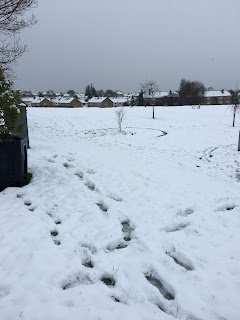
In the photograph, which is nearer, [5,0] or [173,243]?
[173,243]

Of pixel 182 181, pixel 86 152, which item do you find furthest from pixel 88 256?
pixel 86 152

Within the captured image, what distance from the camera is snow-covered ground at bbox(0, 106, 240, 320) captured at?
2.54 m

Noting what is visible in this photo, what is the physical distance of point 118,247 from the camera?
364 centimetres

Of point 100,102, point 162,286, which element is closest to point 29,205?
point 162,286

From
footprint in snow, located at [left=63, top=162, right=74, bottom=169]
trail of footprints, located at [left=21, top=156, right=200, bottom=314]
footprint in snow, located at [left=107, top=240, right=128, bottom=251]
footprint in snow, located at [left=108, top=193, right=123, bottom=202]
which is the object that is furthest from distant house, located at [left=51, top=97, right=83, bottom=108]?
footprint in snow, located at [left=107, top=240, right=128, bottom=251]

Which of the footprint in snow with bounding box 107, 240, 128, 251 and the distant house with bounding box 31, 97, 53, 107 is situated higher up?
the distant house with bounding box 31, 97, 53, 107

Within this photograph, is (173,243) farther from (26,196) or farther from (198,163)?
(198,163)

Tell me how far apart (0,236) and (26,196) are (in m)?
1.37

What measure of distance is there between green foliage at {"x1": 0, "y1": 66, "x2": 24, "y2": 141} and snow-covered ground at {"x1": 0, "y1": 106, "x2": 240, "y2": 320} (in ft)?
4.19

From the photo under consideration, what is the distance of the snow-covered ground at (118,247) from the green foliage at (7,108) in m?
1.28

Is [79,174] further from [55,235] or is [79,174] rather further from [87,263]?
[87,263]

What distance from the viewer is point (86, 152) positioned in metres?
9.27

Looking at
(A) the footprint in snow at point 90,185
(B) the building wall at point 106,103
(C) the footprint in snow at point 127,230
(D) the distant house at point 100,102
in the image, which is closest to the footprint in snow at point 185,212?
(C) the footprint in snow at point 127,230

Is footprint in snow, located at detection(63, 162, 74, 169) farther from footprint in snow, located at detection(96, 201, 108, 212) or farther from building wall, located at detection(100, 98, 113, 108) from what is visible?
building wall, located at detection(100, 98, 113, 108)
